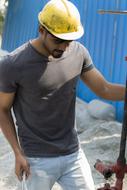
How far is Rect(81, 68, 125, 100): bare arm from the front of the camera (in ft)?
10.2

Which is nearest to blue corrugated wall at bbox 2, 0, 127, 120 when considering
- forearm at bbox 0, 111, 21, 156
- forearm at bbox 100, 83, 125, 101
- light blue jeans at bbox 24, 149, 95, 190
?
forearm at bbox 100, 83, 125, 101

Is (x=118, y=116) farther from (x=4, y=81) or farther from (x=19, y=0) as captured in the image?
(x=19, y=0)

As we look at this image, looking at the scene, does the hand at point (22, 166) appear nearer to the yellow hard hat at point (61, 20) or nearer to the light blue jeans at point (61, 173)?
the light blue jeans at point (61, 173)

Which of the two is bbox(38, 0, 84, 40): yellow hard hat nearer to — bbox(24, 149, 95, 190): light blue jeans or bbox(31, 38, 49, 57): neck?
bbox(31, 38, 49, 57): neck

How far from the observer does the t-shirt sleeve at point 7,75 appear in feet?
9.22

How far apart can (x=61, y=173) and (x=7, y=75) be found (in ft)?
2.43

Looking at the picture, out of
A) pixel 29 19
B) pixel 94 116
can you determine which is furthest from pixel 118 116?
pixel 29 19

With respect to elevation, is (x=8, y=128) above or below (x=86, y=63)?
below

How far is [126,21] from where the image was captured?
7254 millimetres

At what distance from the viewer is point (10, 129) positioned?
9.73 feet

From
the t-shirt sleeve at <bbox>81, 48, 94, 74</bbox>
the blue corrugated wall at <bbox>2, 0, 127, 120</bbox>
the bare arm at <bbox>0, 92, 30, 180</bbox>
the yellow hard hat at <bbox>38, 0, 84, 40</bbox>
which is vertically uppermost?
the yellow hard hat at <bbox>38, 0, 84, 40</bbox>

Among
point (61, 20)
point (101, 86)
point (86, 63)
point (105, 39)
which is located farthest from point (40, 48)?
point (105, 39)

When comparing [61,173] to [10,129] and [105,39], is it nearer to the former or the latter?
[10,129]

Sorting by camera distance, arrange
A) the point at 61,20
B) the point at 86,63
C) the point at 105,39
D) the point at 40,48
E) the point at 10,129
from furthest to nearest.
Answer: the point at 105,39, the point at 86,63, the point at 10,129, the point at 40,48, the point at 61,20
